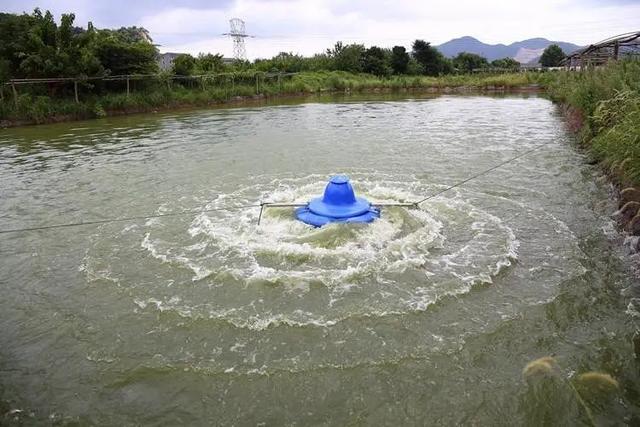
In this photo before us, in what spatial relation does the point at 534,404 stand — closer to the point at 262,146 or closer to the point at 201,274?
the point at 201,274

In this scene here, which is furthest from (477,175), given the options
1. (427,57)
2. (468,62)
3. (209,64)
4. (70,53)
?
(468,62)

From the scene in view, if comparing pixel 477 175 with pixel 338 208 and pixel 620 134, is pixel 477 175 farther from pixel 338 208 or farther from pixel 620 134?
pixel 338 208

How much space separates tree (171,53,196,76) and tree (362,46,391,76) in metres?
17.8

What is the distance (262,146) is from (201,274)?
7.89m

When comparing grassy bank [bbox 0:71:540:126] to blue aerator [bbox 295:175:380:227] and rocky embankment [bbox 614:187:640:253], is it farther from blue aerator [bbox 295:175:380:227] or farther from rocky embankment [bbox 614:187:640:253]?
rocky embankment [bbox 614:187:640:253]

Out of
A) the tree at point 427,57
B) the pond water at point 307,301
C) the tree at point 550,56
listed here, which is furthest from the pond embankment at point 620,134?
the tree at point 550,56

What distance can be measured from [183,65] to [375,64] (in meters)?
19.3

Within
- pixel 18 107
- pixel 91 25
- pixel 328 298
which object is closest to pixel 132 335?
pixel 328 298

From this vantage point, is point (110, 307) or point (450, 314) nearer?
point (450, 314)

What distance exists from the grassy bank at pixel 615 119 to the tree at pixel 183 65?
67.2ft

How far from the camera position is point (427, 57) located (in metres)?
44.0

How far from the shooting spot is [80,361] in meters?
3.81

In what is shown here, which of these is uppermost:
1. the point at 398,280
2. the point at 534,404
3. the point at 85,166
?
the point at 85,166

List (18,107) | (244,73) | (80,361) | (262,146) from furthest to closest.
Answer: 1. (244,73)
2. (18,107)
3. (262,146)
4. (80,361)
